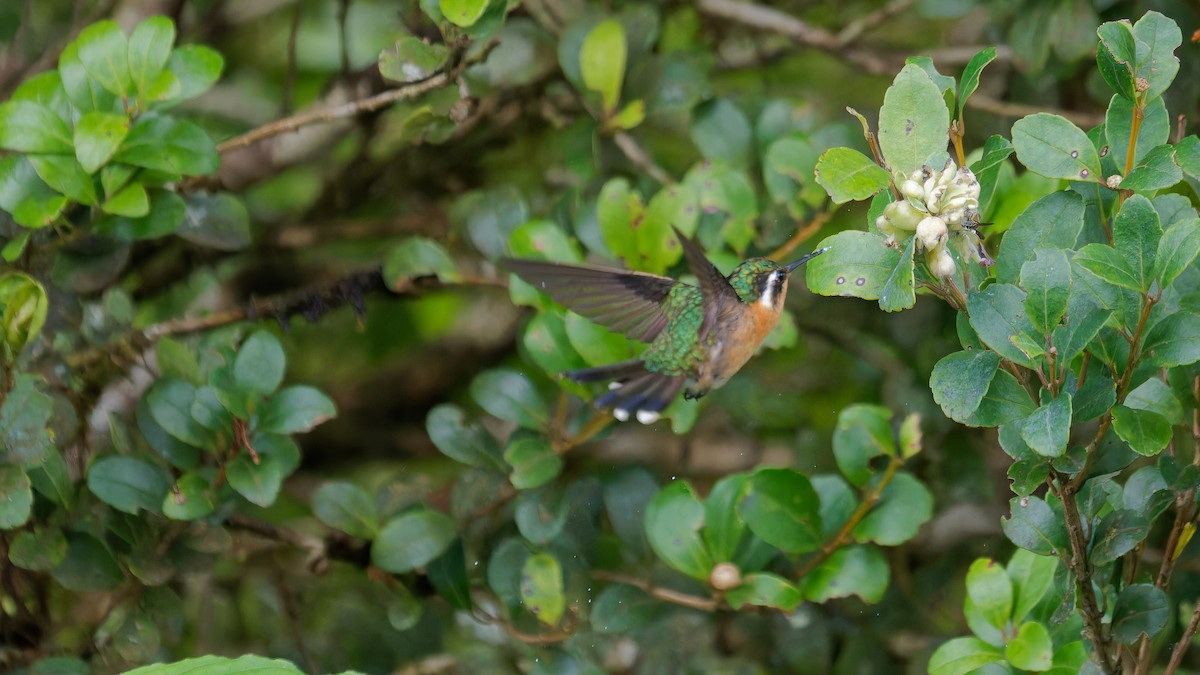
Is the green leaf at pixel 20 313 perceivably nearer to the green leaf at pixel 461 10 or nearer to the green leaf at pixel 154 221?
the green leaf at pixel 154 221

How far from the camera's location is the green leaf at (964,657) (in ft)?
4.86

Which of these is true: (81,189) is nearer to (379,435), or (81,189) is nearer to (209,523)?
(209,523)

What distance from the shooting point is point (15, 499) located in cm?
160

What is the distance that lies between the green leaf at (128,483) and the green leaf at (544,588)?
0.55 metres

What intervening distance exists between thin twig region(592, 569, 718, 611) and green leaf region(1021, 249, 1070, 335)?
92 cm

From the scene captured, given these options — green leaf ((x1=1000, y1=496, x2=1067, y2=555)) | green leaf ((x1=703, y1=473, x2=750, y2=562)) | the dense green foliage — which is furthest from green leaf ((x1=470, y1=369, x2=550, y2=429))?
green leaf ((x1=1000, y1=496, x2=1067, y2=555))

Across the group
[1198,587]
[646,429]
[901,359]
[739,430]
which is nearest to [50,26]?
[646,429]

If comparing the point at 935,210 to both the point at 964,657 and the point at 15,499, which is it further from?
the point at 15,499

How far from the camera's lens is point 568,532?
81.5 inches

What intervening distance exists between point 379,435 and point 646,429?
0.69 m

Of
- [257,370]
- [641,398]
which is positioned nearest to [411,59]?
[257,370]

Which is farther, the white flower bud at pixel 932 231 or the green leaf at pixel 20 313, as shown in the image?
the green leaf at pixel 20 313

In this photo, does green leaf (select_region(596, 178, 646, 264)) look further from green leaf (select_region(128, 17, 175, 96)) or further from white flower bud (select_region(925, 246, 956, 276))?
white flower bud (select_region(925, 246, 956, 276))

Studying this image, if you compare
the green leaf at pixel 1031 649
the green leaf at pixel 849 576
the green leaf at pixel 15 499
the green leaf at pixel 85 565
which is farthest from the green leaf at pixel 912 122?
the green leaf at pixel 85 565
